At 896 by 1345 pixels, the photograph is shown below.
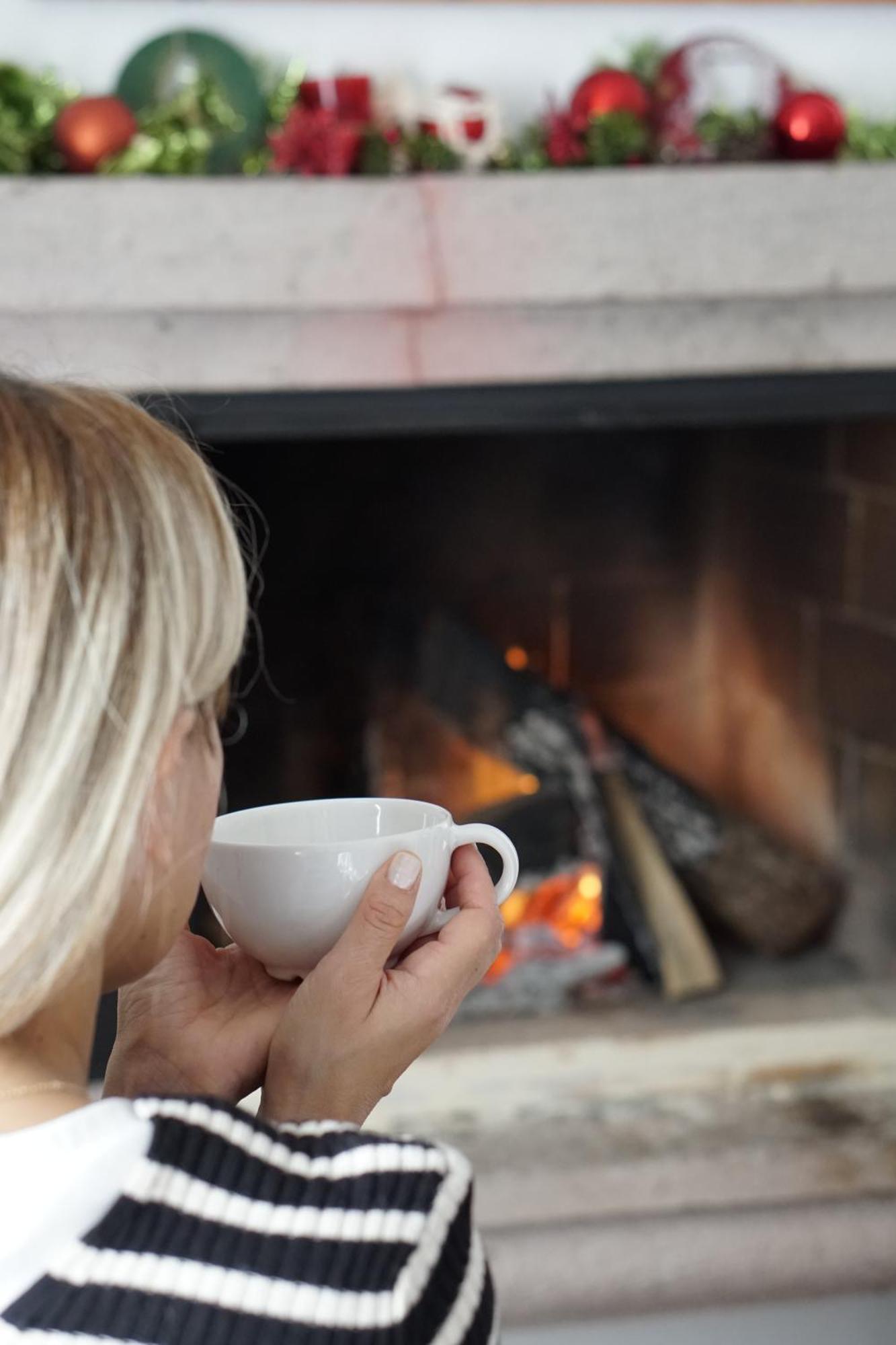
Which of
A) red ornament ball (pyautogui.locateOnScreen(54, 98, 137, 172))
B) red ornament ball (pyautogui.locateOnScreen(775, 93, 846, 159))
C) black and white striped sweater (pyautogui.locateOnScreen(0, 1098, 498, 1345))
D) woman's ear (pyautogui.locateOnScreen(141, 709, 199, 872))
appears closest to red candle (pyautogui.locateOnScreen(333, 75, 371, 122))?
red ornament ball (pyautogui.locateOnScreen(54, 98, 137, 172))

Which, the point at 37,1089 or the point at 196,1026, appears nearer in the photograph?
the point at 37,1089

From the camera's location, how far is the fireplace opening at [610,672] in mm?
1689

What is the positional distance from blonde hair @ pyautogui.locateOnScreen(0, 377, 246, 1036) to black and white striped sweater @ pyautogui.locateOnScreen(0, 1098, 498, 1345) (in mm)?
81

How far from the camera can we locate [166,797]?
57 centimetres

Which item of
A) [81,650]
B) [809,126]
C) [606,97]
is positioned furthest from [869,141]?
[81,650]

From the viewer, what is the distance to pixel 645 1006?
1663 mm

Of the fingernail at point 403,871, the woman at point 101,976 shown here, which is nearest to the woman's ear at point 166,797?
the woman at point 101,976

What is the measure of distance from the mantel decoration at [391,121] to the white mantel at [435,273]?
0.03 metres

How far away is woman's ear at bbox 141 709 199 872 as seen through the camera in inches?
21.8

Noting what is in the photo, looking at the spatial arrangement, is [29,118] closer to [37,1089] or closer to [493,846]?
[493,846]

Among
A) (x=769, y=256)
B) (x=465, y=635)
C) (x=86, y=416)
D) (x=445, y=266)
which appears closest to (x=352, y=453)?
(x=465, y=635)

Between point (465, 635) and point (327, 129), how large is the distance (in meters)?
0.64

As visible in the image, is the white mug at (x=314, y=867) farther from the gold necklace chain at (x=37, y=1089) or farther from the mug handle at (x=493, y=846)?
the gold necklace chain at (x=37, y=1089)

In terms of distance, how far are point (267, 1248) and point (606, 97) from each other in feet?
3.58
